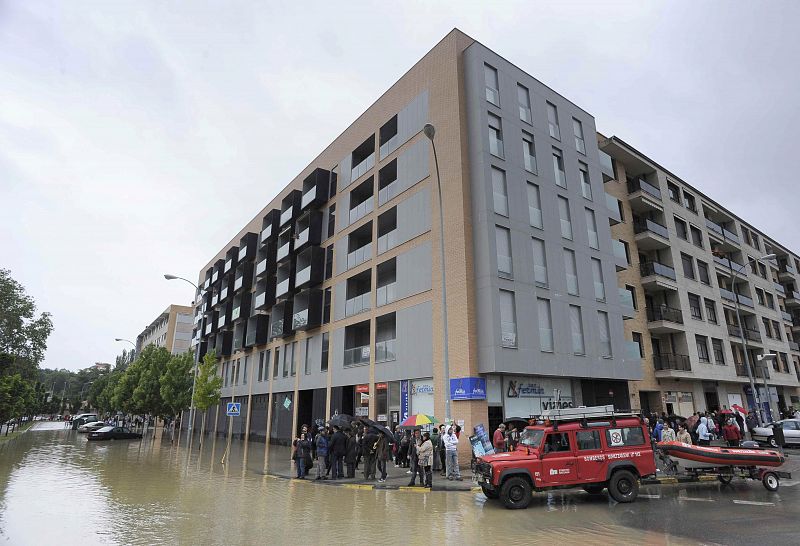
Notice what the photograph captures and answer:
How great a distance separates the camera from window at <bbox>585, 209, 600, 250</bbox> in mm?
26369

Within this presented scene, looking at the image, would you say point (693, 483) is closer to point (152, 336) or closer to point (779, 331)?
point (779, 331)

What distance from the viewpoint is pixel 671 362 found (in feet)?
100

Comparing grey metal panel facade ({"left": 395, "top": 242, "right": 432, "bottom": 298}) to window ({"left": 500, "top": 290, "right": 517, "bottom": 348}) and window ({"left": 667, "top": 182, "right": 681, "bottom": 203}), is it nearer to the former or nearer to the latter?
window ({"left": 500, "top": 290, "right": 517, "bottom": 348})

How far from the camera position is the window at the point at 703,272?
3688 centimetres

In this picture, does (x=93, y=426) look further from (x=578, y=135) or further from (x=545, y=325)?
(x=578, y=135)

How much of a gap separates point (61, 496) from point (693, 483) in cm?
1824

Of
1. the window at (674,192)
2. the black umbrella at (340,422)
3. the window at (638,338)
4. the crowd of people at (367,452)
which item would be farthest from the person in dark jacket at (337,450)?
the window at (674,192)

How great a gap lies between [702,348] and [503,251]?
21580 mm

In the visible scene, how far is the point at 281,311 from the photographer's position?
120 ft

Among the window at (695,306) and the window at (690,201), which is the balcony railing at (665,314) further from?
the window at (690,201)

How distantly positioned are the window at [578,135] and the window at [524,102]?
4.00 m

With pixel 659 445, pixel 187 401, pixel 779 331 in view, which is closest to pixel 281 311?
pixel 187 401

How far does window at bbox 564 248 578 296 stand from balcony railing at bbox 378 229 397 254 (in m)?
9.03

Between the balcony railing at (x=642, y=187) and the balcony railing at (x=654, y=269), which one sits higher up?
the balcony railing at (x=642, y=187)
